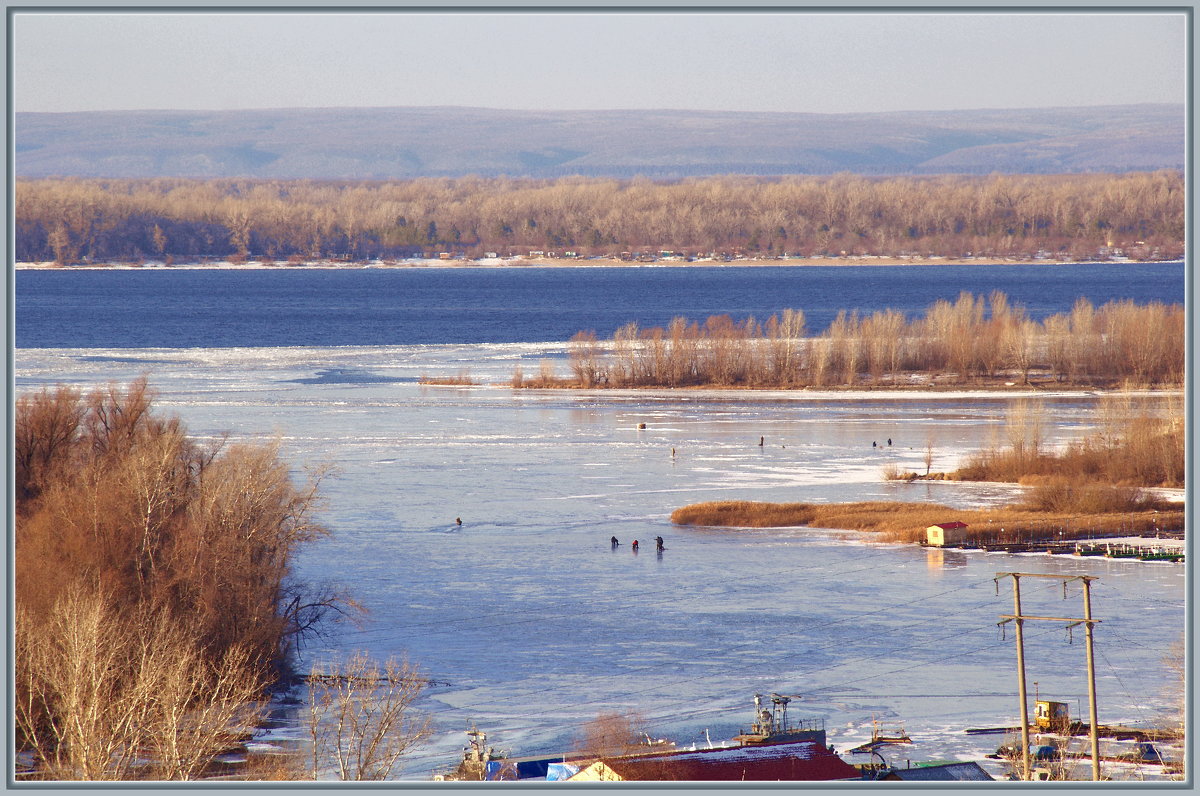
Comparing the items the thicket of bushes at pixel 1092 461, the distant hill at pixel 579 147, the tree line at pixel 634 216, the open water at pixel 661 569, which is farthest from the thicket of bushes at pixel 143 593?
the distant hill at pixel 579 147

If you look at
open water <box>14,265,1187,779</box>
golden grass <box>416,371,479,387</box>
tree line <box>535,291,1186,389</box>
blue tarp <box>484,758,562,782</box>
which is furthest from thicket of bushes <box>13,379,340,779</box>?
tree line <box>535,291,1186,389</box>

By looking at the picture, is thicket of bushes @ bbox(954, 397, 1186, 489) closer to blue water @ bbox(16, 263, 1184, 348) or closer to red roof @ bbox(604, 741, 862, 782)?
red roof @ bbox(604, 741, 862, 782)

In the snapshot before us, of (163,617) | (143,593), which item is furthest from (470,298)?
(163,617)

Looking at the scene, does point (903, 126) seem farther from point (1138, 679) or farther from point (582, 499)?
point (1138, 679)

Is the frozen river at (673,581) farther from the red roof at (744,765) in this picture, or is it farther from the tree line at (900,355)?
the tree line at (900,355)

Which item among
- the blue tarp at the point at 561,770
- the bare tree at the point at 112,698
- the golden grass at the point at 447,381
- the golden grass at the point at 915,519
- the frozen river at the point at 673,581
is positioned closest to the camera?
the bare tree at the point at 112,698

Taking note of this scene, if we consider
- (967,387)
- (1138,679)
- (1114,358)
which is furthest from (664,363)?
(1138,679)

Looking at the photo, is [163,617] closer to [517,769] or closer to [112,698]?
[112,698]
